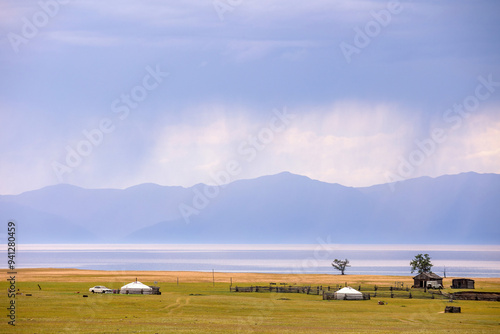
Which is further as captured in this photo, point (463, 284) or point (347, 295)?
point (463, 284)

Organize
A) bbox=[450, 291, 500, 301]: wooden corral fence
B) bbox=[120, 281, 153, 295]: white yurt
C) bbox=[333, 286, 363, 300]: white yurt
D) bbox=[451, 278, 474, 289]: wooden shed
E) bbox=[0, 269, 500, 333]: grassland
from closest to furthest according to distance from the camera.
→ bbox=[0, 269, 500, 333]: grassland
bbox=[333, 286, 363, 300]: white yurt
bbox=[120, 281, 153, 295]: white yurt
bbox=[450, 291, 500, 301]: wooden corral fence
bbox=[451, 278, 474, 289]: wooden shed

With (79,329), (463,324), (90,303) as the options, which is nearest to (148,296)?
(90,303)

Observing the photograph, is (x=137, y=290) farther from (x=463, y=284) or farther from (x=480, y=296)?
(x=463, y=284)

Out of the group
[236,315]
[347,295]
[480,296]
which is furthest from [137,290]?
[480,296]

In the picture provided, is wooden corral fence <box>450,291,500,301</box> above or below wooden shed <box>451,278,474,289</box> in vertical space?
below

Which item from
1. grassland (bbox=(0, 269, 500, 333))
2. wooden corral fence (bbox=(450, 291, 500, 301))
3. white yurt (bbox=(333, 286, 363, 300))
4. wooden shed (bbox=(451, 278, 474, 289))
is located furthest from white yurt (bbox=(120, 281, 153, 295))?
wooden shed (bbox=(451, 278, 474, 289))

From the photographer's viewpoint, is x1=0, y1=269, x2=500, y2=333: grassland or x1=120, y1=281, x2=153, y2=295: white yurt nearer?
x1=0, y1=269, x2=500, y2=333: grassland

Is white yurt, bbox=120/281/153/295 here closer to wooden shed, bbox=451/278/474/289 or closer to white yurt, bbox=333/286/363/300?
white yurt, bbox=333/286/363/300

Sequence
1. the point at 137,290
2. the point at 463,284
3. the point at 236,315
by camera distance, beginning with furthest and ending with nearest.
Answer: the point at 463,284 < the point at 137,290 < the point at 236,315

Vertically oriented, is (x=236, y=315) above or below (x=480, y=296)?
below

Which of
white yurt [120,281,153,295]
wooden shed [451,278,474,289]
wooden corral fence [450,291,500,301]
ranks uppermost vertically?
wooden shed [451,278,474,289]

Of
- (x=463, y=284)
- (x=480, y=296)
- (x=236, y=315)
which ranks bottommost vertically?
(x=236, y=315)

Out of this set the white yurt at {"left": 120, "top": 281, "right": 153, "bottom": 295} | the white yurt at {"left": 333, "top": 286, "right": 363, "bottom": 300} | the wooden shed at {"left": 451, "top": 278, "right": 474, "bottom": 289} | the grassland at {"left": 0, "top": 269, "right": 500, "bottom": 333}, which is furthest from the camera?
the wooden shed at {"left": 451, "top": 278, "right": 474, "bottom": 289}

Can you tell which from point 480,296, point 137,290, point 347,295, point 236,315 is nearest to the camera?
point 236,315
